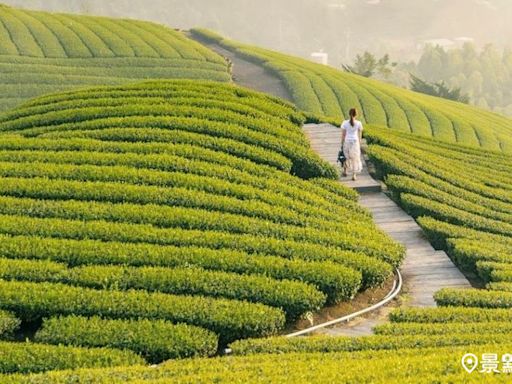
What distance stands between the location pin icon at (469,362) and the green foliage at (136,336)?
370cm

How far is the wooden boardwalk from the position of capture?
38.3 ft

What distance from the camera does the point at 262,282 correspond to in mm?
10633

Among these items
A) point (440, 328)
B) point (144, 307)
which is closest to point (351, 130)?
point (440, 328)

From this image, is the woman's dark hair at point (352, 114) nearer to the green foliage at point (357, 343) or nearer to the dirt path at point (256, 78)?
the green foliage at point (357, 343)

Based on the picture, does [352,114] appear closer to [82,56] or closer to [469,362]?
[469,362]

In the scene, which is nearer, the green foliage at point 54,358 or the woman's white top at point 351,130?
the green foliage at point 54,358

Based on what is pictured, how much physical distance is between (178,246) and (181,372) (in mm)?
3697

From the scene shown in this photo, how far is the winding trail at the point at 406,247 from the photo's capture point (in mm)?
11336

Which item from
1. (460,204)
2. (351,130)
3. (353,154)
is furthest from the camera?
(353,154)

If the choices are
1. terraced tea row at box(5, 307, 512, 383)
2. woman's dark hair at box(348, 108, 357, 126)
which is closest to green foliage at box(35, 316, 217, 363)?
terraced tea row at box(5, 307, 512, 383)

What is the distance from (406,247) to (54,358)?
839cm

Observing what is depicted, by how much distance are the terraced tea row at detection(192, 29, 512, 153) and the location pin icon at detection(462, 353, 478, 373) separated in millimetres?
24677

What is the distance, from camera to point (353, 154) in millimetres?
16578

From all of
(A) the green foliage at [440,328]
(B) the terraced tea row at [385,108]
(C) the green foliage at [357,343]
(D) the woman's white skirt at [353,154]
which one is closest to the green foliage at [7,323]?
(C) the green foliage at [357,343]
